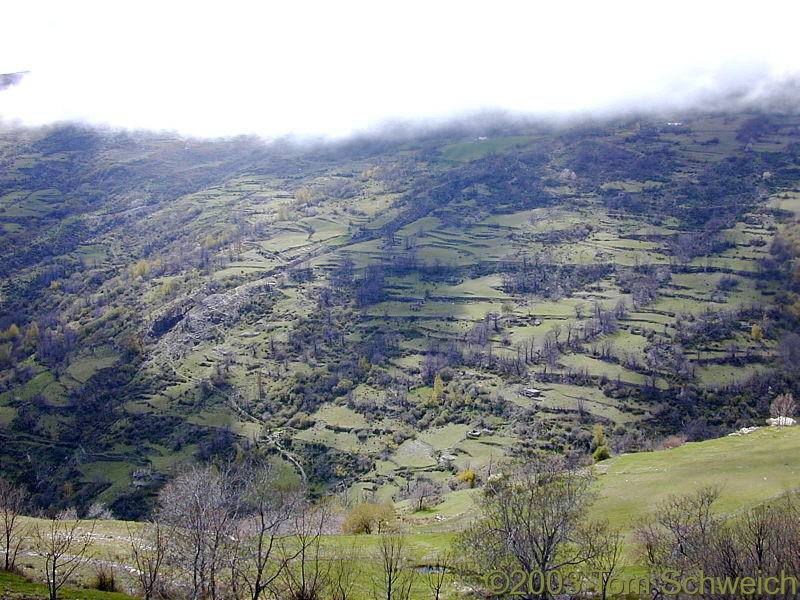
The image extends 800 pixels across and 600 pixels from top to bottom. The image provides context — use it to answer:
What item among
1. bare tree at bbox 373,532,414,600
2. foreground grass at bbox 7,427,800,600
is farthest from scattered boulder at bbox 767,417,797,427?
bare tree at bbox 373,532,414,600

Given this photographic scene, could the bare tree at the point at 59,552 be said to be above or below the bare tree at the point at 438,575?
above

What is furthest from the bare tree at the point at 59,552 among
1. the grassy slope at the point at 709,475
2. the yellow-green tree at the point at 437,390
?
the yellow-green tree at the point at 437,390

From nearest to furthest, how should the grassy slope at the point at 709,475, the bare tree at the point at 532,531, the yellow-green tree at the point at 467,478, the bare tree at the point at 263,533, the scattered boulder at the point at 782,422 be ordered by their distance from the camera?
1. the bare tree at the point at 532,531
2. the bare tree at the point at 263,533
3. the grassy slope at the point at 709,475
4. the scattered boulder at the point at 782,422
5. the yellow-green tree at the point at 467,478

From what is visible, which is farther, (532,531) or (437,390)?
(437,390)

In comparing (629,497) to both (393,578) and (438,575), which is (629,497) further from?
(393,578)

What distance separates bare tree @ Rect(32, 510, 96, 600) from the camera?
3588 centimetres

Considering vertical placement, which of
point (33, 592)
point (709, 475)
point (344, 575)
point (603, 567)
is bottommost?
point (709, 475)

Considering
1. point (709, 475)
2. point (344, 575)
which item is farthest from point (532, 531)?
point (709, 475)

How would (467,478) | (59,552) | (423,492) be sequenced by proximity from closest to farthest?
1. (59,552)
2. (423,492)
3. (467,478)

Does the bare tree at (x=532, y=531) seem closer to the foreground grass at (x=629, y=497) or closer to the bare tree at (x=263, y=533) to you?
→ the foreground grass at (x=629, y=497)

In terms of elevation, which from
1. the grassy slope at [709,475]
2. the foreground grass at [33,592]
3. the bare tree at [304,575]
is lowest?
the grassy slope at [709,475]

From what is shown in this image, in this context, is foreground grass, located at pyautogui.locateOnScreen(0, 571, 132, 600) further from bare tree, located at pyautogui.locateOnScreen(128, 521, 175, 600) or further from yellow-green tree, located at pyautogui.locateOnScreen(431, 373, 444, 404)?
yellow-green tree, located at pyautogui.locateOnScreen(431, 373, 444, 404)

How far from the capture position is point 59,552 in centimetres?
3744

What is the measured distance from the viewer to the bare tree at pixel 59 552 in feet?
118
